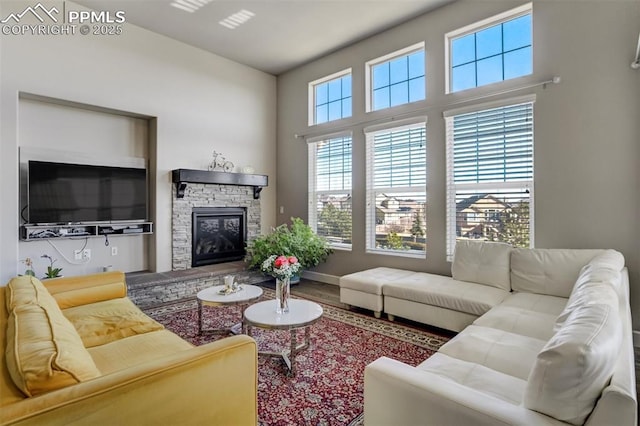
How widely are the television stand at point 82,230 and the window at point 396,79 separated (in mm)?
3647

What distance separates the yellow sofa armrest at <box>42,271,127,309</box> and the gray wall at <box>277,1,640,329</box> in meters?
3.36

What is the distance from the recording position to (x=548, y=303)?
269cm

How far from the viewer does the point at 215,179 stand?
498 centimetres

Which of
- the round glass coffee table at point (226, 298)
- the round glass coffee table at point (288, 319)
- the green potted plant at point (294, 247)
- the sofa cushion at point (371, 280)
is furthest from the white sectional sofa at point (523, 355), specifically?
the green potted plant at point (294, 247)

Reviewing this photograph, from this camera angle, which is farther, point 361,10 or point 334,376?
point 361,10

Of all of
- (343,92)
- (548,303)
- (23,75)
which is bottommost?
(548,303)

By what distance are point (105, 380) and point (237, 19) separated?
4.41 metres

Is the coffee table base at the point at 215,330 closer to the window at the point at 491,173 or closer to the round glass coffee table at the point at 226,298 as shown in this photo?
the round glass coffee table at the point at 226,298

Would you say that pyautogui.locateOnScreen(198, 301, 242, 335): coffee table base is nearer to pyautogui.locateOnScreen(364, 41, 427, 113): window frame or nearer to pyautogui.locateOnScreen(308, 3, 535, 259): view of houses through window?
pyautogui.locateOnScreen(308, 3, 535, 259): view of houses through window

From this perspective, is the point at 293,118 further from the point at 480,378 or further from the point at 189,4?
the point at 480,378

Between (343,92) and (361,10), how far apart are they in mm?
1345

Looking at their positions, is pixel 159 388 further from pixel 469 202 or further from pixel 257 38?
pixel 257 38

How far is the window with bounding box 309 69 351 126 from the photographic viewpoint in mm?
5203

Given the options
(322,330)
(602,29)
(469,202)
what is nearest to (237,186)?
(322,330)
